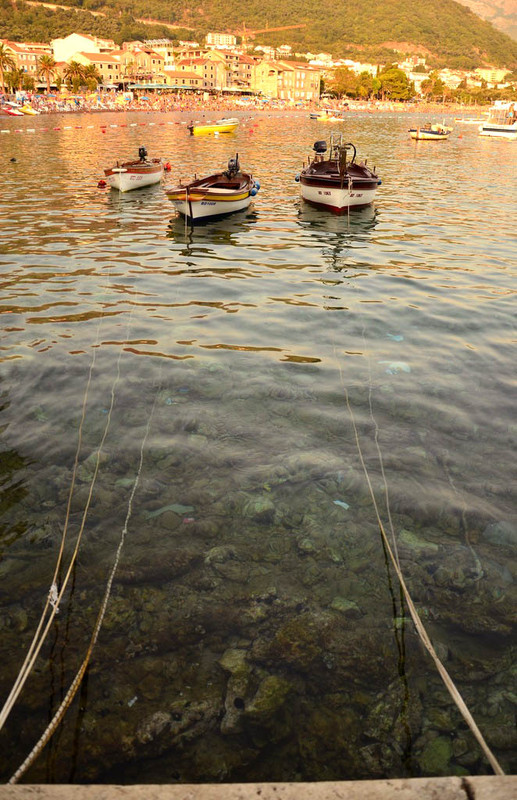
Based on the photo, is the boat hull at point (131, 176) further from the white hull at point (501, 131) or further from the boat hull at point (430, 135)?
the white hull at point (501, 131)

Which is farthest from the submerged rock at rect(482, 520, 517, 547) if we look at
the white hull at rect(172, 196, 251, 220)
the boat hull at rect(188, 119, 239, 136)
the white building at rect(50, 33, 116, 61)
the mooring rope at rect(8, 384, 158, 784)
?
the white building at rect(50, 33, 116, 61)

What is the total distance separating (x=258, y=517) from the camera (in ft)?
20.6

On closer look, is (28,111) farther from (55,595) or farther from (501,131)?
(55,595)

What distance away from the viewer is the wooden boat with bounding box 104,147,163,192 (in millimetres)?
28453

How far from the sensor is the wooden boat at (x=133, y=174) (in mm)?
28453

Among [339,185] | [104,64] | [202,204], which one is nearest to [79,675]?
[202,204]

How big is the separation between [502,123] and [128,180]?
285 feet

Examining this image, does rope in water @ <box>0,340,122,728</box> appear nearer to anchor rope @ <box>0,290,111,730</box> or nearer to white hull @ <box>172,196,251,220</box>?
anchor rope @ <box>0,290,111,730</box>

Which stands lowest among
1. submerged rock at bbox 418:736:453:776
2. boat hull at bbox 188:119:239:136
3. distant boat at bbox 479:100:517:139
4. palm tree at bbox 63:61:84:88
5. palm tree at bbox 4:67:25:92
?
submerged rock at bbox 418:736:453:776

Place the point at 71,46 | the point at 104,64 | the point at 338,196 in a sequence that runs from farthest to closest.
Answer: the point at 71,46 < the point at 104,64 < the point at 338,196

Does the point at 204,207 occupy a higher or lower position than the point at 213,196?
lower

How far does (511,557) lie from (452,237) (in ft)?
61.3

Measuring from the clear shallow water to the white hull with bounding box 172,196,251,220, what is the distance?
6443 millimetres

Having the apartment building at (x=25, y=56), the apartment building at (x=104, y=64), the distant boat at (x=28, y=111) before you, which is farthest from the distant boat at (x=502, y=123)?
the apartment building at (x=25, y=56)
